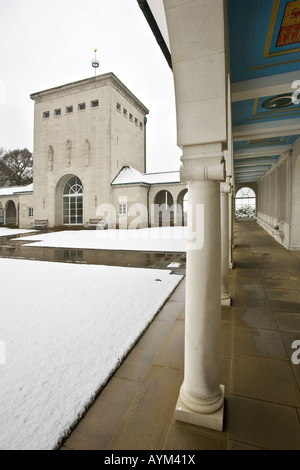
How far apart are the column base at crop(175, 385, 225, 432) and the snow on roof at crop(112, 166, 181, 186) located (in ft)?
70.9

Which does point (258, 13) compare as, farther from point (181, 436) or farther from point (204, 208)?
point (181, 436)

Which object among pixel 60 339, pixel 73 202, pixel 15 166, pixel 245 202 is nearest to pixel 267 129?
pixel 60 339

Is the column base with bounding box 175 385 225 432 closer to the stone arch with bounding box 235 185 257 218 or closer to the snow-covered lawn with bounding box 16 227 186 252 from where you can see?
the snow-covered lawn with bounding box 16 227 186 252

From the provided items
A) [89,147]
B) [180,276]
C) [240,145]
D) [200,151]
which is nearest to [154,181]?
[89,147]

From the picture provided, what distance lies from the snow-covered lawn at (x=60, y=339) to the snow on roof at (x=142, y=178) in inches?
686

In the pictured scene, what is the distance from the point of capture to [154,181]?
24.3 meters

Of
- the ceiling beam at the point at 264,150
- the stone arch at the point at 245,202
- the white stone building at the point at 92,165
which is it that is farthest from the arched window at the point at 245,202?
the ceiling beam at the point at 264,150

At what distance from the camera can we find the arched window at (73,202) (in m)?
26.1

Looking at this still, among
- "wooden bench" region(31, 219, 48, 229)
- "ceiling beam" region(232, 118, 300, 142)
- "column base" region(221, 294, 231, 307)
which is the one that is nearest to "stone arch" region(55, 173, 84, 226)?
"wooden bench" region(31, 219, 48, 229)

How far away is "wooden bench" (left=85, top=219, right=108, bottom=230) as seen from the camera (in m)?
23.3

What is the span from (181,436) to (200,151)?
243cm

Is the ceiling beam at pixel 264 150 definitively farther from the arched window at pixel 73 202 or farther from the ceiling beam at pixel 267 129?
the arched window at pixel 73 202

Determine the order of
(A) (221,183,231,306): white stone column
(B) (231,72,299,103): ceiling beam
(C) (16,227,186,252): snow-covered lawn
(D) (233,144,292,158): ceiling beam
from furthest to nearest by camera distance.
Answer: (C) (16,227,186,252): snow-covered lawn
(D) (233,144,292,158): ceiling beam
(B) (231,72,299,103): ceiling beam
(A) (221,183,231,306): white stone column
